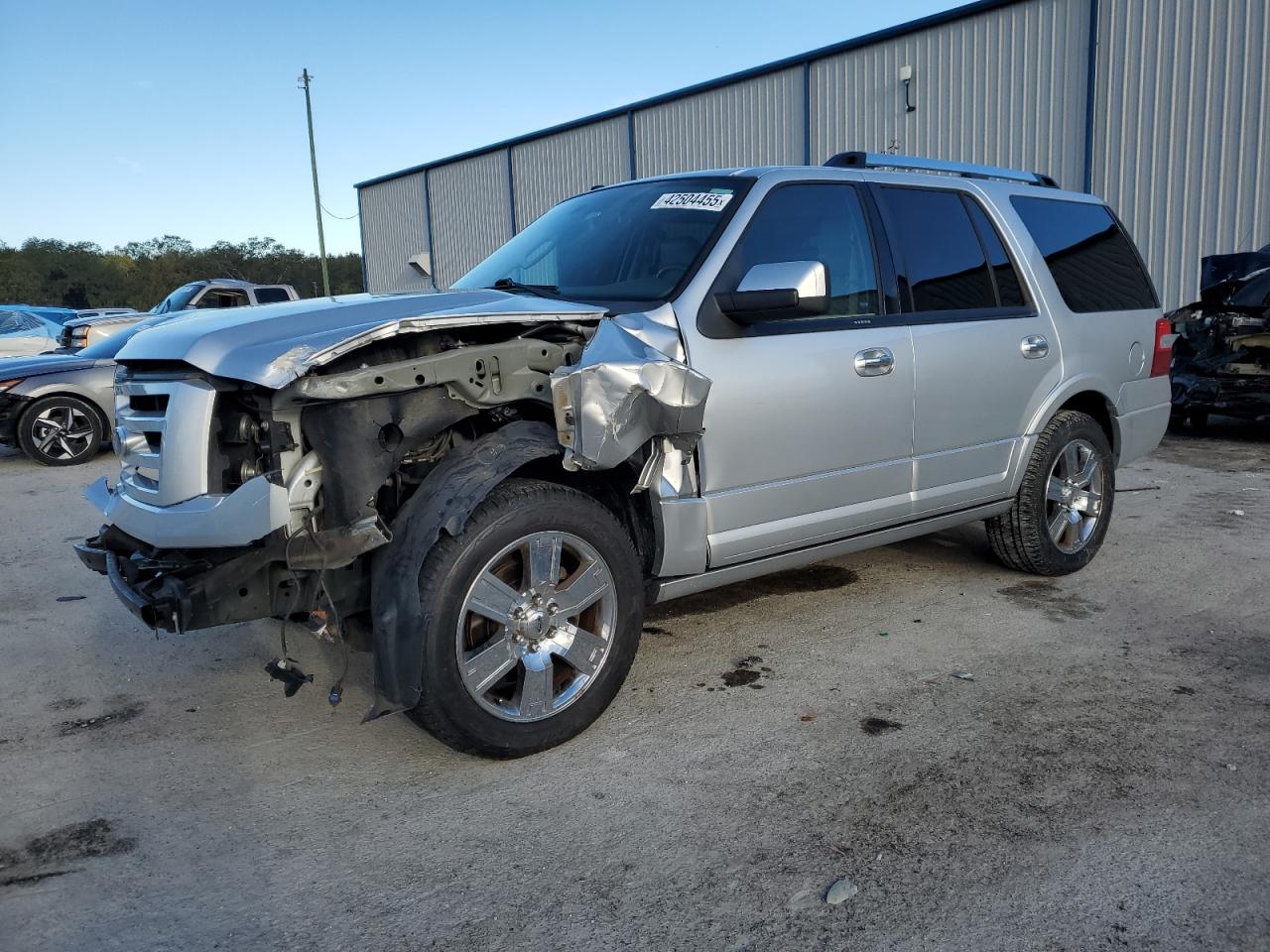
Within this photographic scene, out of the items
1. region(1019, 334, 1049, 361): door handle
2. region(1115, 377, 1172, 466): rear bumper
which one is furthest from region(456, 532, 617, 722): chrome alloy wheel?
region(1115, 377, 1172, 466): rear bumper

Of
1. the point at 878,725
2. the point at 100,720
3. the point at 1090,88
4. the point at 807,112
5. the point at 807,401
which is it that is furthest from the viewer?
the point at 807,112

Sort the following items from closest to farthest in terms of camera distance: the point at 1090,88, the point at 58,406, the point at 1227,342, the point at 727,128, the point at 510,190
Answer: the point at 1227,342 → the point at 58,406 → the point at 1090,88 → the point at 727,128 → the point at 510,190

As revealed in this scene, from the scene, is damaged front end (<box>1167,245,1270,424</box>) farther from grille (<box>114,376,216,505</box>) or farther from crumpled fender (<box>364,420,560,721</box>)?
grille (<box>114,376,216,505</box>)

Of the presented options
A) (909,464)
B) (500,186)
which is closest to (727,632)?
(909,464)

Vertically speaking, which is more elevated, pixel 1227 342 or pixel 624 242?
pixel 624 242

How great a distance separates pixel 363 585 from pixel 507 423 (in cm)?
73

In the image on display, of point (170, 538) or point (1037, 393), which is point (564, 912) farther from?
point (1037, 393)

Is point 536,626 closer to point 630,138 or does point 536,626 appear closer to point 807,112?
point 807,112

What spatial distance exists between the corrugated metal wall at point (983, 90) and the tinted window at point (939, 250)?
975cm

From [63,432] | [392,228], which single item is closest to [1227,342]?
[63,432]

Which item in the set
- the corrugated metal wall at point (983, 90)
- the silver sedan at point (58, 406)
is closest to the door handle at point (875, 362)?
the silver sedan at point (58, 406)

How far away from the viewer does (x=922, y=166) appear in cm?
491

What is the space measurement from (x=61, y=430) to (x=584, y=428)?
29.6ft

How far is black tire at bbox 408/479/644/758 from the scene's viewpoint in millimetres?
2977
